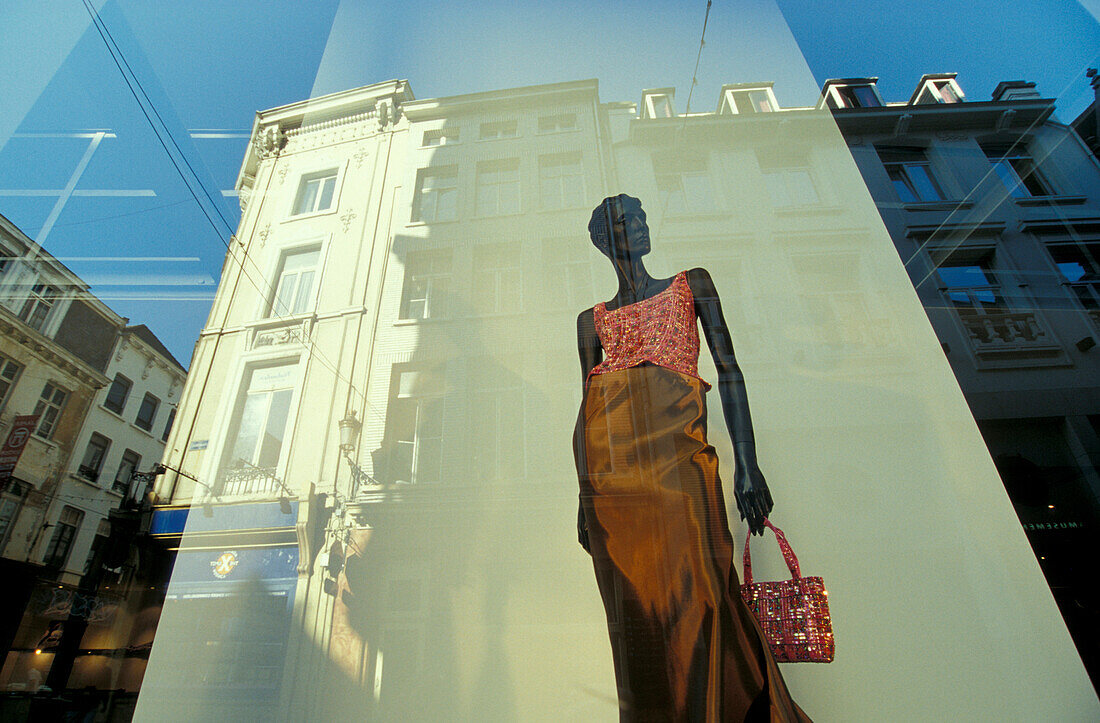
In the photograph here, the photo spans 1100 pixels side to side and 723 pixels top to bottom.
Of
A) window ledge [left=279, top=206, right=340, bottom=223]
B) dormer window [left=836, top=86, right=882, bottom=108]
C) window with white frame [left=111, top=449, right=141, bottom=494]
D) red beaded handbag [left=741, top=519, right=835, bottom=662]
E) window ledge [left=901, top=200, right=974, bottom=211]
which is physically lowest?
red beaded handbag [left=741, top=519, right=835, bottom=662]

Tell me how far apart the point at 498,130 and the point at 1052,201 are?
7.82 ft

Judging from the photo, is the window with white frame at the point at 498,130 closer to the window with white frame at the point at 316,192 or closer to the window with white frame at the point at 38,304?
the window with white frame at the point at 316,192

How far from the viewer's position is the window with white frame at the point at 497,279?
2.12 metres

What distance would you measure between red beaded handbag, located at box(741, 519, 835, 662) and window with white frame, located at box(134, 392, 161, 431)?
6.43ft

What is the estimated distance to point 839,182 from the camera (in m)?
2.29

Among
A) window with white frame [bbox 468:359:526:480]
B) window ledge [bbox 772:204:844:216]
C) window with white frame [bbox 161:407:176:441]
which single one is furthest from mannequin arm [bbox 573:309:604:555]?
window with white frame [bbox 161:407:176:441]

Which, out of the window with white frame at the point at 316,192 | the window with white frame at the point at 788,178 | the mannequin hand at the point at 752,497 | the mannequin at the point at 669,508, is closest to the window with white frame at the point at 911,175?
the window with white frame at the point at 788,178

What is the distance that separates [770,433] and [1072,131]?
1.80 m

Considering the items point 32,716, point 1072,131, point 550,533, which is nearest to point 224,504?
point 32,716

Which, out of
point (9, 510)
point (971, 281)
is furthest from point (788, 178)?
point (9, 510)

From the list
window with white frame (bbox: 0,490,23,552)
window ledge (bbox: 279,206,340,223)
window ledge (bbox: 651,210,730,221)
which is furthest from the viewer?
window ledge (bbox: 279,206,340,223)

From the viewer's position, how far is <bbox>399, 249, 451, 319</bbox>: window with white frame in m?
2.12

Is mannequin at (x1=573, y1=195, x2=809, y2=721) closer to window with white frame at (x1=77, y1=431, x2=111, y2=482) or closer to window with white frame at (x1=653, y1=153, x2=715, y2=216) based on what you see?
window with white frame at (x1=653, y1=153, x2=715, y2=216)

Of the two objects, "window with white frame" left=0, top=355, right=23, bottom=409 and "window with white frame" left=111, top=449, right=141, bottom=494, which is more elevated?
"window with white frame" left=0, top=355, right=23, bottom=409
